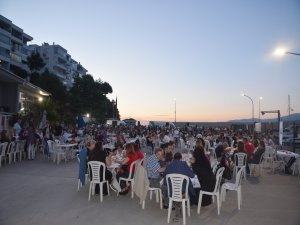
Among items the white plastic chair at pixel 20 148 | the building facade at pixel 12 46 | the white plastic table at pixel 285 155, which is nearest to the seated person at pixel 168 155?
the white plastic table at pixel 285 155

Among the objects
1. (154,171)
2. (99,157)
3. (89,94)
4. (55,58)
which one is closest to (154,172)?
(154,171)

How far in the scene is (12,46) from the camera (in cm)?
5666

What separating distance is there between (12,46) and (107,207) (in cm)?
5817

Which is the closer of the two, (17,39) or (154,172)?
(154,172)

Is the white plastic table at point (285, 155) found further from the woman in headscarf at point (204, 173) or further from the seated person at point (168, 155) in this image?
the woman in headscarf at point (204, 173)

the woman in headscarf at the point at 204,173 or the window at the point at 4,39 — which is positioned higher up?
the window at the point at 4,39

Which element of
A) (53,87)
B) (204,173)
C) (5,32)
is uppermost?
(5,32)

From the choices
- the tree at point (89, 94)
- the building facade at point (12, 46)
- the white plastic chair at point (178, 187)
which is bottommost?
the white plastic chair at point (178, 187)

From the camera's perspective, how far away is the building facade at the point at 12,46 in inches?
2018

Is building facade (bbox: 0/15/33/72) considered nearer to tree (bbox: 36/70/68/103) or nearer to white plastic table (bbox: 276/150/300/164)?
tree (bbox: 36/70/68/103)

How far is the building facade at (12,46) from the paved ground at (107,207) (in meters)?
48.0

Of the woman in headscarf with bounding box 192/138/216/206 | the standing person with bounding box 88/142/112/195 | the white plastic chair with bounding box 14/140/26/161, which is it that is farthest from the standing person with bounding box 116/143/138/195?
the white plastic chair with bounding box 14/140/26/161

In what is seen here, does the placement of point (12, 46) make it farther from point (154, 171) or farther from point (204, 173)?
point (204, 173)

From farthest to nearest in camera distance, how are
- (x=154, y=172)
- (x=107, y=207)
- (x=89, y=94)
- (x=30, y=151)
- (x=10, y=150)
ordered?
1. (x=89, y=94)
2. (x=30, y=151)
3. (x=10, y=150)
4. (x=154, y=172)
5. (x=107, y=207)
